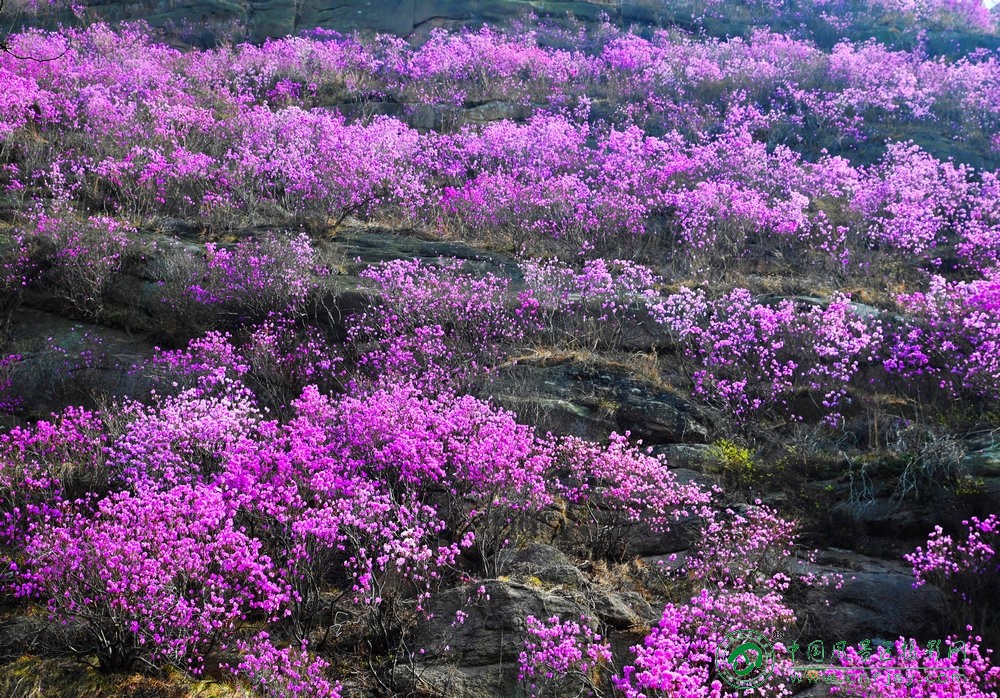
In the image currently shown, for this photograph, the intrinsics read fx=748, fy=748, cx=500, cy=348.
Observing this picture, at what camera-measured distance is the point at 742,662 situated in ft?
15.5

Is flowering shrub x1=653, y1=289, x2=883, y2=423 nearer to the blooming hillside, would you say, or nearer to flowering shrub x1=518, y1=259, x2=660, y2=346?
the blooming hillside

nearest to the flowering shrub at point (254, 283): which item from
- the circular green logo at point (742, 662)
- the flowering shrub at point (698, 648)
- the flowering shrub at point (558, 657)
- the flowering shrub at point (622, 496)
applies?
the flowering shrub at point (622, 496)

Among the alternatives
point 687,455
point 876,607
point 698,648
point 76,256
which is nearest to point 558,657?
point 698,648

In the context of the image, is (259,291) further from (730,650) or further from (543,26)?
(543,26)

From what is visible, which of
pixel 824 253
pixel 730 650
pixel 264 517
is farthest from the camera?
pixel 824 253

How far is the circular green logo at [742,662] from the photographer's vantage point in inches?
180

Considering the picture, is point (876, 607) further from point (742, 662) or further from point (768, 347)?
point (768, 347)

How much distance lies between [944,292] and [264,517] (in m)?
9.13

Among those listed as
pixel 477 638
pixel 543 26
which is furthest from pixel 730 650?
pixel 543 26

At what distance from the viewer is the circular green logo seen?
15.0 feet

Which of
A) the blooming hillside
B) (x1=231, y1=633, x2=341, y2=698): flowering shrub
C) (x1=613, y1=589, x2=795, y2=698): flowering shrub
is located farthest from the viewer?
the blooming hillside

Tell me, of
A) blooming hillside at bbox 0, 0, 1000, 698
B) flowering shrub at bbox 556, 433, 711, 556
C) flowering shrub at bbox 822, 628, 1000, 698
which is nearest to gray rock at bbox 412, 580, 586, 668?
blooming hillside at bbox 0, 0, 1000, 698

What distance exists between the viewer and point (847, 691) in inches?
181

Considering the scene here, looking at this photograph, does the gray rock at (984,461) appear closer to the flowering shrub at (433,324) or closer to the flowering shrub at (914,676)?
the flowering shrub at (914,676)
